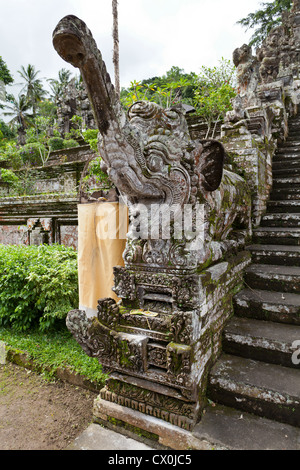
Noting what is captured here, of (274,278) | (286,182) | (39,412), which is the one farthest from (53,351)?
(286,182)

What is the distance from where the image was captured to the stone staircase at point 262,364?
1810 mm

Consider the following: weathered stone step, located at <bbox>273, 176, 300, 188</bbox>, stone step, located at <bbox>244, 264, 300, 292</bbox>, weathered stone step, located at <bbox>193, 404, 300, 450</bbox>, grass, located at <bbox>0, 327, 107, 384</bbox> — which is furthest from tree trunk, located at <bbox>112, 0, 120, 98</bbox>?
weathered stone step, located at <bbox>193, 404, 300, 450</bbox>

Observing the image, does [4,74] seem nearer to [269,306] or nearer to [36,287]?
[36,287]

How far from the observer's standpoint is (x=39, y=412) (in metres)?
2.58

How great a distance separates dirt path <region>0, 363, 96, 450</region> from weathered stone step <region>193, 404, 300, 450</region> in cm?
116

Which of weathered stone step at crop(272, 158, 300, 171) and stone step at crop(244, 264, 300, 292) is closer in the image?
stone step at crop(244, 264, 300, 292)

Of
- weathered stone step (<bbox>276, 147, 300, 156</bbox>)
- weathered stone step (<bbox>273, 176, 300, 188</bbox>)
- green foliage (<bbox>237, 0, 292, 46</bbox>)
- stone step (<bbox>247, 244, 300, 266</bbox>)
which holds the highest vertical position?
green foliage (<bbox>237, 0, 292, 46</bbox>)

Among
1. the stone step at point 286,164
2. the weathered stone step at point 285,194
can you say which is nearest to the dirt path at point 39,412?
the weathered stone step at point 285,194

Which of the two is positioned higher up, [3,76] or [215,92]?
[3,76]

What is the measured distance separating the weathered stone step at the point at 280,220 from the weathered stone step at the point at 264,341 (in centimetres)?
196

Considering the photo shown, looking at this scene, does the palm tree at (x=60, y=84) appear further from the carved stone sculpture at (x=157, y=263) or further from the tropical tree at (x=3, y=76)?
Answer: the carved stone sculpture at (x=157, y=263)

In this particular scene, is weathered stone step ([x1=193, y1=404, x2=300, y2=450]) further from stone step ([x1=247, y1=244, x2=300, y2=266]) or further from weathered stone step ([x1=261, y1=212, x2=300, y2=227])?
weathered stone step ([x1=261, y1=212, x2=300, y2=227])

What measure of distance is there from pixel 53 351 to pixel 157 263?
7.57 feet

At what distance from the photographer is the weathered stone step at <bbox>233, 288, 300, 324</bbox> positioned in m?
2.56
